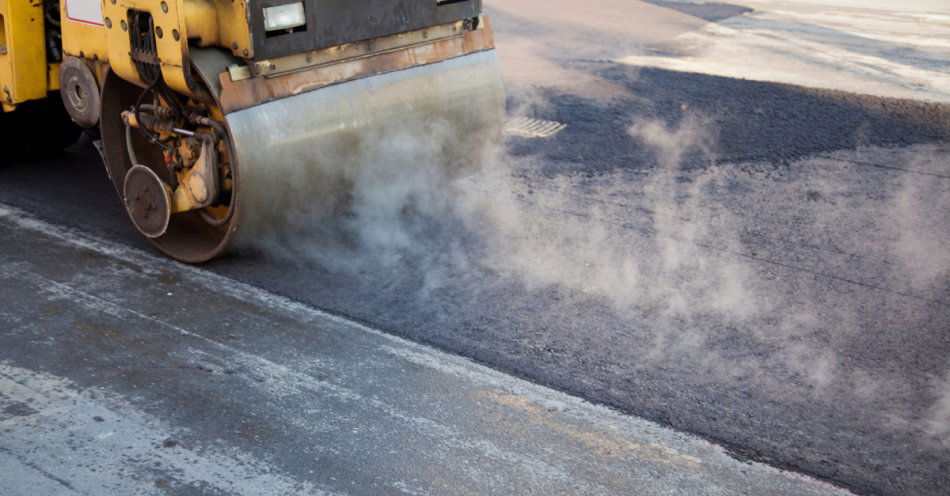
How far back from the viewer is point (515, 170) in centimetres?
656

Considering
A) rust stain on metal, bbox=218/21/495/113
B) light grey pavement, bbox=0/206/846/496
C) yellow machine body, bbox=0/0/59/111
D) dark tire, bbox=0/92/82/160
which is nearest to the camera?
light grey pavement, bbox=0/206/846/496

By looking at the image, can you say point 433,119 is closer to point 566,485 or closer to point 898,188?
point 566,485

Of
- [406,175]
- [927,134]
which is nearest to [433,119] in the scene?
[406,175]

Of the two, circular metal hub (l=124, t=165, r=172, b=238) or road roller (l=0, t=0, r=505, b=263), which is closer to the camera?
road roller (l=0, t=0, r=505, b=263)

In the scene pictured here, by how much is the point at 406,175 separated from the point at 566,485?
2473 millimetres

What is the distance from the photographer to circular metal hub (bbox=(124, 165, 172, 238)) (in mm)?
4957

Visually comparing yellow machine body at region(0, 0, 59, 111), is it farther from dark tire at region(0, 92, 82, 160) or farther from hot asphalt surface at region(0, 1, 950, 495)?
hot asphalt surface at region(0, 1, 950, 495)

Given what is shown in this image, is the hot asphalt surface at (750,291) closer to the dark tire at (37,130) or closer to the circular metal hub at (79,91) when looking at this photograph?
the dark tire at (37,130)

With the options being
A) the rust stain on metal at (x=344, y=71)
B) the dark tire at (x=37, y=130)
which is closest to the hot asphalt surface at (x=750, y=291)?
the dark tire at (x=37, y=130)

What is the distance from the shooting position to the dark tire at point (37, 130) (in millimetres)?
6238

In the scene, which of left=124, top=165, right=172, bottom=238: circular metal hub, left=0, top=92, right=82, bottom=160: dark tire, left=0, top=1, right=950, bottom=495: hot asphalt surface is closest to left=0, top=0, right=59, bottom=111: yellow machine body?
left=0, top=92, right=82, bottom=160: dark tire

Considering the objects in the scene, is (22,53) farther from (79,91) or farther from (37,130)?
(37,130)

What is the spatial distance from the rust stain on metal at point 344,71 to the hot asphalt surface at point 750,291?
0.91 m

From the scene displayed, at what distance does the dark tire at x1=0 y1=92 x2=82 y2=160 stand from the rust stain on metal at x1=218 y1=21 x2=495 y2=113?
207 cm
